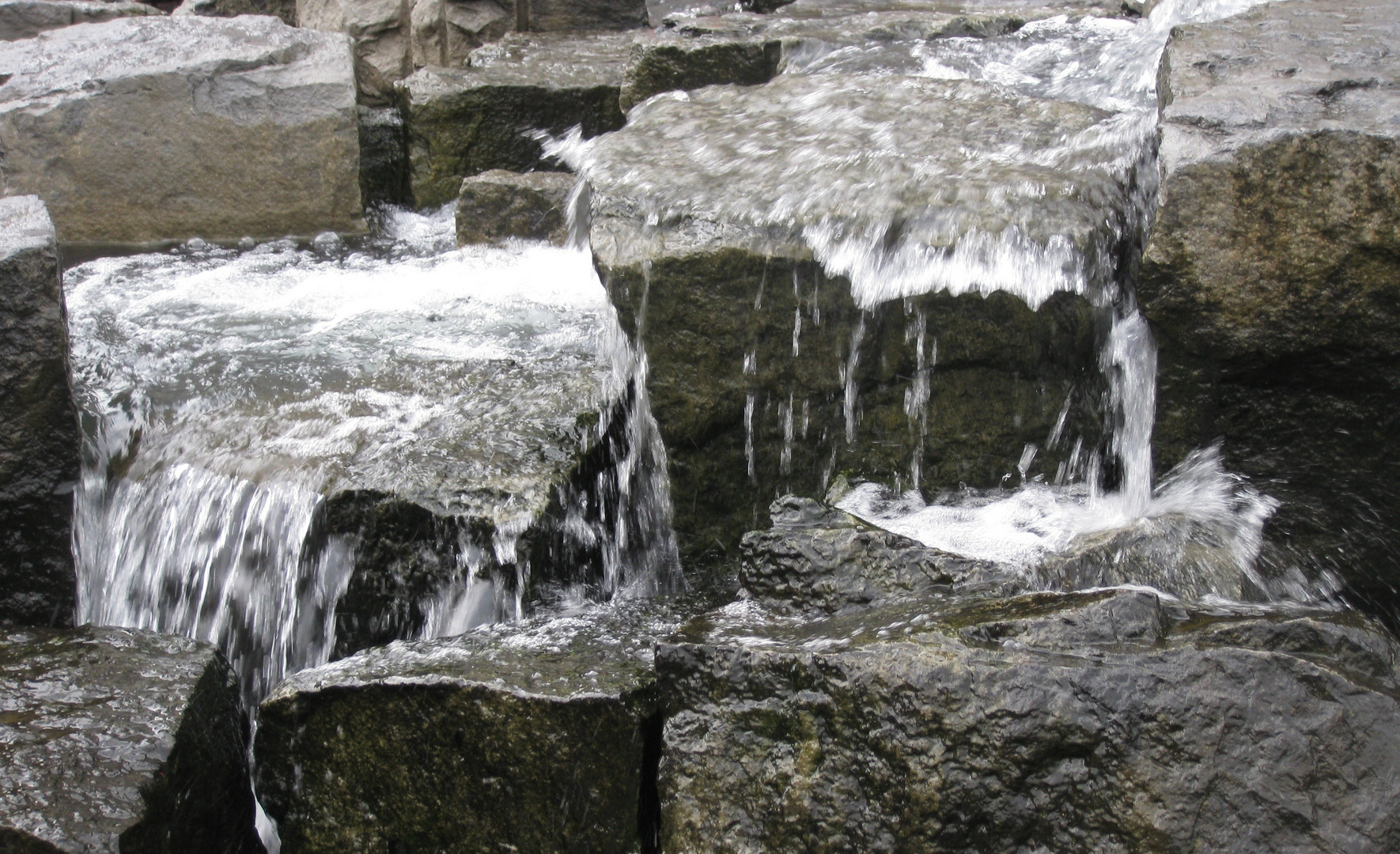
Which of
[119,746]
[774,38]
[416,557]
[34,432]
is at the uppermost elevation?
[774,38]

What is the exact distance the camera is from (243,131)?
5359 millimetres

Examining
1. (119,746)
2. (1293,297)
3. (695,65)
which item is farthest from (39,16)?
(1293,297)

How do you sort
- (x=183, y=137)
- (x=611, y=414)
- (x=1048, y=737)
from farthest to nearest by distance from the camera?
(x=183, y=137)
(x=611, y=414)
(x=1048, y=737)

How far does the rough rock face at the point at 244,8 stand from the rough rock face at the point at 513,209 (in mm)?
3625

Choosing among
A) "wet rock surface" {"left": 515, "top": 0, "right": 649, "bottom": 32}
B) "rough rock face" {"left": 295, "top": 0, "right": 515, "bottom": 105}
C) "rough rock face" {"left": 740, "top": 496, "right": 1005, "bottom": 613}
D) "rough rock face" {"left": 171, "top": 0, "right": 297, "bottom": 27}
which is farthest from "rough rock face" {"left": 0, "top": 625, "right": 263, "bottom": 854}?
"rough rock face" {"left": 171, "top": 0, "right": 297, "bottom": 27}

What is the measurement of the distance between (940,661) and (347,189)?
440cm

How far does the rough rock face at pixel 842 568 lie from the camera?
101 inches

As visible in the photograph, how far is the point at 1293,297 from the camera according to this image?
2.77 m

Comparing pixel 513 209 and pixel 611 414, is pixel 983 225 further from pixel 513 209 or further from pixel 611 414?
pixel 513 209

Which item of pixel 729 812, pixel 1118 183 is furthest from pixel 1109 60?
pixel 729 812

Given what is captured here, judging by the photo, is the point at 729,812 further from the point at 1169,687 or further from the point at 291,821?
the point at 291,821

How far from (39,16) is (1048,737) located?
8607 mm

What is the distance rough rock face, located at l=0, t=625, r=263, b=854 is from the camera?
2.35m

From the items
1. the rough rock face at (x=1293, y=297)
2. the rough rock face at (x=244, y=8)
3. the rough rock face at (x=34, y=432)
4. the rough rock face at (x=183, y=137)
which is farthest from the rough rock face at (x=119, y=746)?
the rough rock face at (x=244, y=8)
